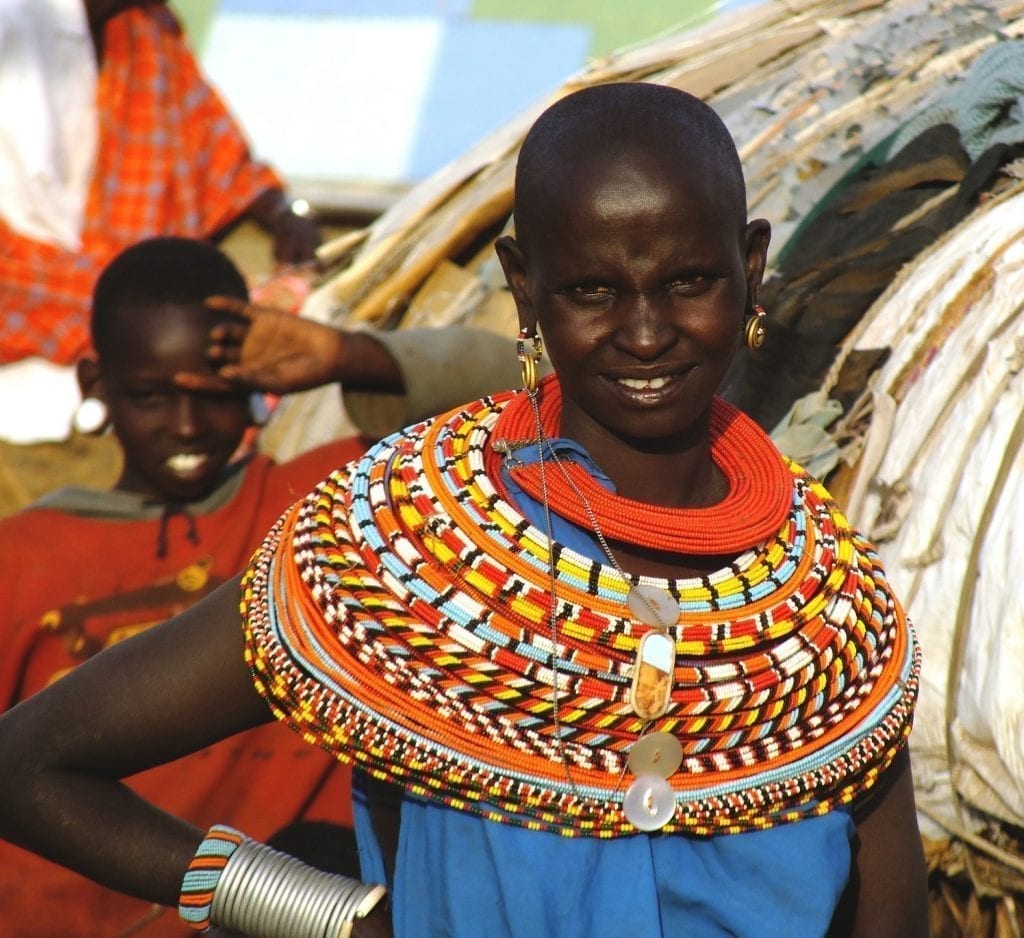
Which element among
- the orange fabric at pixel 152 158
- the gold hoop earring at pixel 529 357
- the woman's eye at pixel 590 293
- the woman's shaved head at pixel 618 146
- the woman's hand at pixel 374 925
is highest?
the woman's shaved head at pixel 618 146

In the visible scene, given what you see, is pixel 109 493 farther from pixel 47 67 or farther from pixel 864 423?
pixel 47 67

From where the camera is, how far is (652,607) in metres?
1.75

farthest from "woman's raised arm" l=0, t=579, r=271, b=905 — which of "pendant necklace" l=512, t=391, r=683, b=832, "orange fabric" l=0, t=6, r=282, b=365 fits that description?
"orange fabric" l=0, t=6, r=282, b=365

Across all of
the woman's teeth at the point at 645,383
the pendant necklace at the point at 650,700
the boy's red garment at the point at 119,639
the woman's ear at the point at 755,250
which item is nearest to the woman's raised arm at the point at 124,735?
the pendant necklace at the point at 650,700

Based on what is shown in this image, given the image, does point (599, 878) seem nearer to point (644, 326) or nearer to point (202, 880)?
point (202, 880)

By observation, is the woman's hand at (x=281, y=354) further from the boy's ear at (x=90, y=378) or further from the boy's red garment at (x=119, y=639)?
the boy's ear at (x=90, y=378)

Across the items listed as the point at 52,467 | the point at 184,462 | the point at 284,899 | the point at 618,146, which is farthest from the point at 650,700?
the point at 52,467

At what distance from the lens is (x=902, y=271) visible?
9.99ft

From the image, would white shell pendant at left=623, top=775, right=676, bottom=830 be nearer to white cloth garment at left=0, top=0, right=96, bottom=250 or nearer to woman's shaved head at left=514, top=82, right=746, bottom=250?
woman's shaved head at left=514, top=82, right=746, bottom=250

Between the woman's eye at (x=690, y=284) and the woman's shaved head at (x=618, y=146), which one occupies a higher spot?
the woman's shaved head at (x=618, y=146)

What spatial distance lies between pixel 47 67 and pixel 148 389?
3183mm

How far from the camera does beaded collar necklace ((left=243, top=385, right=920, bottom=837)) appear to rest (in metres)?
1.72

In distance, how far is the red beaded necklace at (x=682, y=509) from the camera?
5.88 feet

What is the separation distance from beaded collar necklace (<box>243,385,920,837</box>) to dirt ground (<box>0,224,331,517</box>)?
9.84 ft
